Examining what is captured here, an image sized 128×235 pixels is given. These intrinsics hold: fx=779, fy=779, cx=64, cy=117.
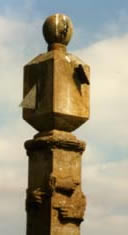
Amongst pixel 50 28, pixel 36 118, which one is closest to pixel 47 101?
pixel 36 118

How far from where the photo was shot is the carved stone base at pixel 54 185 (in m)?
9.83

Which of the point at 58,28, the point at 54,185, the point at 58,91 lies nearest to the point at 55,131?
the point at 58,91

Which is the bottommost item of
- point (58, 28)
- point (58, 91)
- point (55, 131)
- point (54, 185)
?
point (54, 185)

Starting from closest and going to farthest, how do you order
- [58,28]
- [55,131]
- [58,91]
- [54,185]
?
1. [54,185]
2. [58,91]
3. [55,131]
4. [58,28]

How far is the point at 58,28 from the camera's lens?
1048 cm

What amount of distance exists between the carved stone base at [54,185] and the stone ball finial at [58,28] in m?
1.30

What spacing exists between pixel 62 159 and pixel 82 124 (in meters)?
0.61

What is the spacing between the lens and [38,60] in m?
10.6

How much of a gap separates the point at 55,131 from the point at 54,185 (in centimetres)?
80

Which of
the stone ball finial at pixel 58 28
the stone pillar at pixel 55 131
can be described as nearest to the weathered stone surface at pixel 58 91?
the stone pillar at pixel 55 131

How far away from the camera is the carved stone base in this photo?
983 cm

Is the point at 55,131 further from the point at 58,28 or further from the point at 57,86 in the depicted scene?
the point at 58,28

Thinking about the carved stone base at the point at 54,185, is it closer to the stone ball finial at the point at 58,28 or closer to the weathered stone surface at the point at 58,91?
the weathered stone surface at the point at 58,91

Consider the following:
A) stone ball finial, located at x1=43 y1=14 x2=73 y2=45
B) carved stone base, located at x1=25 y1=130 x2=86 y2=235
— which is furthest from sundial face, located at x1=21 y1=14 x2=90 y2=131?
carved stone base, located at x1=25 y1=130 x2=86 y2=235
